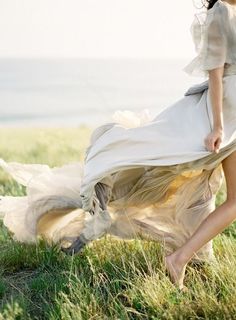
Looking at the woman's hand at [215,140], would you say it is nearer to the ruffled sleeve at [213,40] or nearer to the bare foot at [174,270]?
the ruffled sleeve at [213,40]

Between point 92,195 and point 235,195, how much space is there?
36.0 inches

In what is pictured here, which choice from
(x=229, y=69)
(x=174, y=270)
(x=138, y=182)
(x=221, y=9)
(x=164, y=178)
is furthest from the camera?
(x=138, y=182)

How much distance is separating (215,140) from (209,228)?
58cm

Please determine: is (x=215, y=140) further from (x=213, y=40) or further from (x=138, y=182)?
(x=138, y=182)

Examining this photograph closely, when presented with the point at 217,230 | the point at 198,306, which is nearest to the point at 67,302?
the point at 198,306

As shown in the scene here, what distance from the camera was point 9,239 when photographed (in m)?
Result: 6.05

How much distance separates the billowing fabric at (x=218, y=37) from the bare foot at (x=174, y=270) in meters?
1.20

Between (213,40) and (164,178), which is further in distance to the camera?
(164,178)

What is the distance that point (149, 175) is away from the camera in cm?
525

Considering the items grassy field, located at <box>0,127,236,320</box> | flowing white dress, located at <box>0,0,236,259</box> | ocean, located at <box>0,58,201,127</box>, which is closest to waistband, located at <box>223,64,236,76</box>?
flowing white dress, located at <box>0,0,236,259</box>

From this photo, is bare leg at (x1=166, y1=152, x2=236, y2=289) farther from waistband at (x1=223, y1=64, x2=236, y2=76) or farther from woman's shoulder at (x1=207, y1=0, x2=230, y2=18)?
woman's shoulder at (x1=207, y1=0, x2=230, y2=18)

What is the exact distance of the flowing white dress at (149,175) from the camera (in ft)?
15.8

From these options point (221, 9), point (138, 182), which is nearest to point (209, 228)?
point (138, 182)

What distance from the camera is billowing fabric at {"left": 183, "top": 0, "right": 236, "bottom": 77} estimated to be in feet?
15.3
